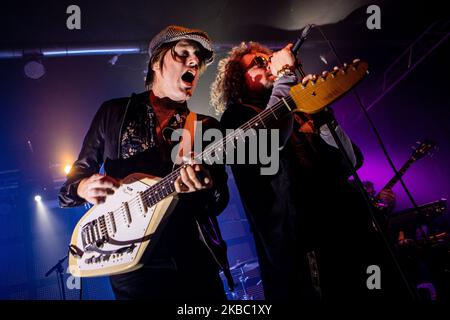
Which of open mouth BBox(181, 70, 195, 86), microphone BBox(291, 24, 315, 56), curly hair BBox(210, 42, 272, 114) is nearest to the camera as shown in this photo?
microphone BBox(291, 24, 315, 56)

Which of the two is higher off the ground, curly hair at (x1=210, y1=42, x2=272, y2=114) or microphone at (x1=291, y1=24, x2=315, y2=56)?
curly hair at (x1=210, y1=42, x2=272, y2=114)

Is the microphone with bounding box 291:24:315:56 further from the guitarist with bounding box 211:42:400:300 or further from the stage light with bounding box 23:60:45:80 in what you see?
the stage light with bounding box 23:60:45:80

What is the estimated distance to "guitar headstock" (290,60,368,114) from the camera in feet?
5.73

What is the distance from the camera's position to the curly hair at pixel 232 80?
115 inches

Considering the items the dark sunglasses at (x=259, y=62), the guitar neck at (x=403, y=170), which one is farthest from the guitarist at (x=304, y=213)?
the guitar neck at (x=403, y=170)

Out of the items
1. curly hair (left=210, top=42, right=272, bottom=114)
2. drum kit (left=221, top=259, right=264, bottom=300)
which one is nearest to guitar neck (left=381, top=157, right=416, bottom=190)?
curly hair (left=210, top=42, right=272, bottom=114)

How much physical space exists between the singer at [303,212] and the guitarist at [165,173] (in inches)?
12.5

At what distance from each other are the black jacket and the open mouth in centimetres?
36

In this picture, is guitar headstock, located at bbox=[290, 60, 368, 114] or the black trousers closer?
guitar headstock, located at bbox=[290, 60, 368, 114]

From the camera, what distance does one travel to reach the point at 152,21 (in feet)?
16.4

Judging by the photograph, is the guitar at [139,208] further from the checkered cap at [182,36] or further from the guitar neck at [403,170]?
the guitar neck at [403,170]

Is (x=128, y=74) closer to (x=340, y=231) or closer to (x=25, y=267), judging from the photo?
(x=340, y=231)
